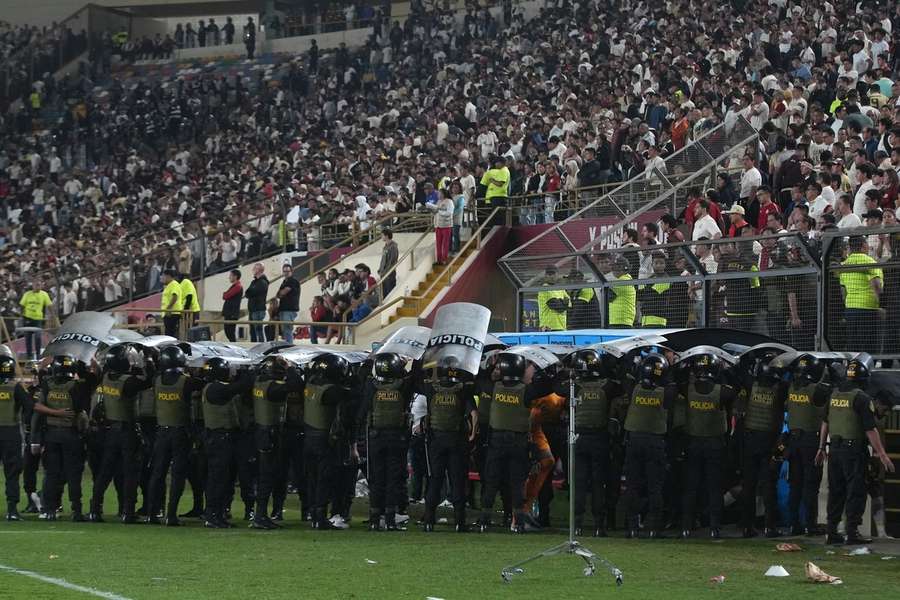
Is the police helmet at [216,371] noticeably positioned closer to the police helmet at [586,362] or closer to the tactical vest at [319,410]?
the tactical vest at [319,410]

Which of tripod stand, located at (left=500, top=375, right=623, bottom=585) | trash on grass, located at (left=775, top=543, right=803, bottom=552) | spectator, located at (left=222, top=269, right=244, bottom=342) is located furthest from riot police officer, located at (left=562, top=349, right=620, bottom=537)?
spectator, located at (left=222, top=269, right=244, bottom=342)

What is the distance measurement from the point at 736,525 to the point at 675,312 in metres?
3.61

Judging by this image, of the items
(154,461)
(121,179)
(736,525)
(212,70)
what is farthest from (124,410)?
(212,70)

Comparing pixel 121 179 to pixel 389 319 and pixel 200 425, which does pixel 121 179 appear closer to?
pixel 389 319

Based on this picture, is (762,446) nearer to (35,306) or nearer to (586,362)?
(586,362)

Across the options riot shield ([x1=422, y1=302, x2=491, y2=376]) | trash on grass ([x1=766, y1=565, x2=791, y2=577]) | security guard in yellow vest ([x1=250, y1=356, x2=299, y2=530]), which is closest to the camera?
trash on grass ([x1=766, y1=565, x2=791, y2=577])

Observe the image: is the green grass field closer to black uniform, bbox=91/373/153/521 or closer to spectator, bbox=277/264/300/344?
black uniform, bbox=91/373/153/521

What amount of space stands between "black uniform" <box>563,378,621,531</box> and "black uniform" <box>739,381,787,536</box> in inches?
51.1

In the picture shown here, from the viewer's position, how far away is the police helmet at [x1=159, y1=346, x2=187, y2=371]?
593 inches

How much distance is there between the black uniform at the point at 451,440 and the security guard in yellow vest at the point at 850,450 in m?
3.41

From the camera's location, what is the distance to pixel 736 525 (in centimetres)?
1487

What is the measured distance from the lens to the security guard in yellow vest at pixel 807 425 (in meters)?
13.6

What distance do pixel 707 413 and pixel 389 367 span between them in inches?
120

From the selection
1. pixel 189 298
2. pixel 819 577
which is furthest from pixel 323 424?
pixel 189 298
